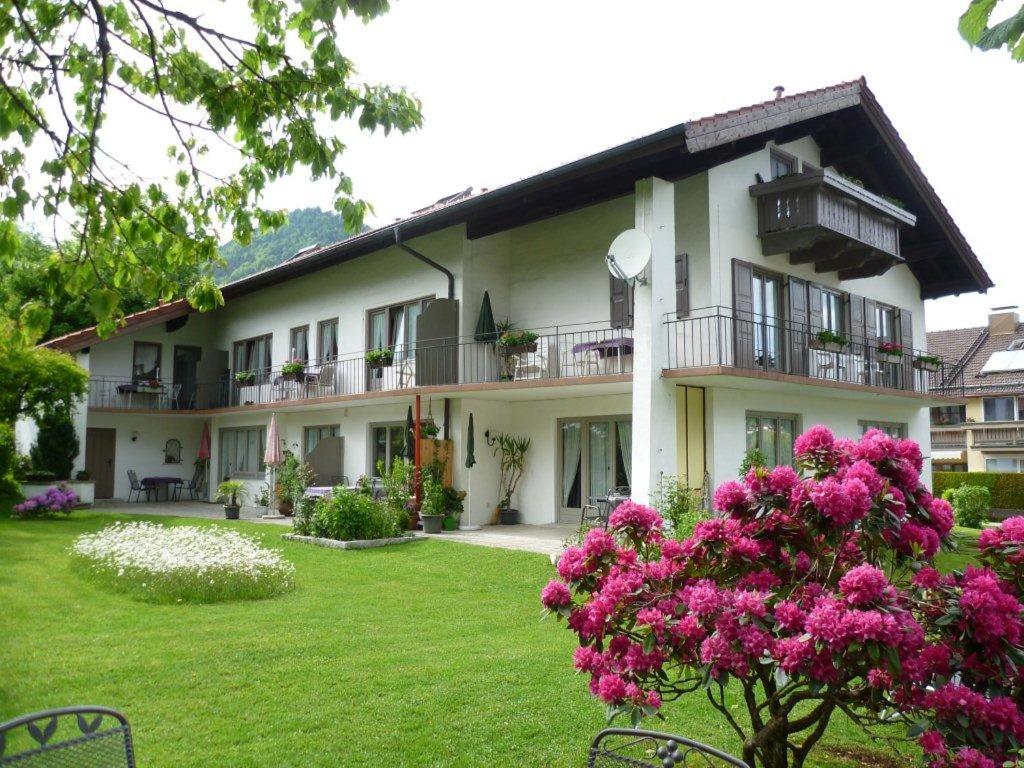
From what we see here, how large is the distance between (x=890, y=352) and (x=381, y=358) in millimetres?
11013

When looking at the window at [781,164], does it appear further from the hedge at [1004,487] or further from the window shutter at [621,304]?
the hedge at [1004,487]

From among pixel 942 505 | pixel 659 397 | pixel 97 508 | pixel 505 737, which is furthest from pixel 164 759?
pixel 97 508

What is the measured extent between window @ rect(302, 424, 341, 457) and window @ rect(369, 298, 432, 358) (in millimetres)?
2637

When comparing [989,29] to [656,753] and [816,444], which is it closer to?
[816,444]

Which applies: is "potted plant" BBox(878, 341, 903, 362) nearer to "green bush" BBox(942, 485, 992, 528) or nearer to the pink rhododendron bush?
"green bush" BBox(942, 485, 992, 528)

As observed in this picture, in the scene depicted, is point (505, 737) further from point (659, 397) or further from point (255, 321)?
point (255, 321)

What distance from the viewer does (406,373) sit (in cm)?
1747

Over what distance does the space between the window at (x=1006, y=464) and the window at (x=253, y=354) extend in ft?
103

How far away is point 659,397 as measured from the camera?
1231 centimetres

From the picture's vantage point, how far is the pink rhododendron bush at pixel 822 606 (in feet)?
8.75

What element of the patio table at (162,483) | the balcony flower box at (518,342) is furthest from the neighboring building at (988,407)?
the patio table at (162,483)

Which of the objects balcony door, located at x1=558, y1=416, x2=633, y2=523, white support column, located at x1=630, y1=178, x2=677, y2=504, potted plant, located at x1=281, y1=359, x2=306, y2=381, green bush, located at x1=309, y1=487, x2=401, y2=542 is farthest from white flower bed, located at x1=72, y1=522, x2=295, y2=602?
potted plant, located at x1=281, y1=359, x2=306, y2=381

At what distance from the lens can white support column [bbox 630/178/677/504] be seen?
1212 cm

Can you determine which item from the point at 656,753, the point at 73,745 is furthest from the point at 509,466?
the point at 73,745
